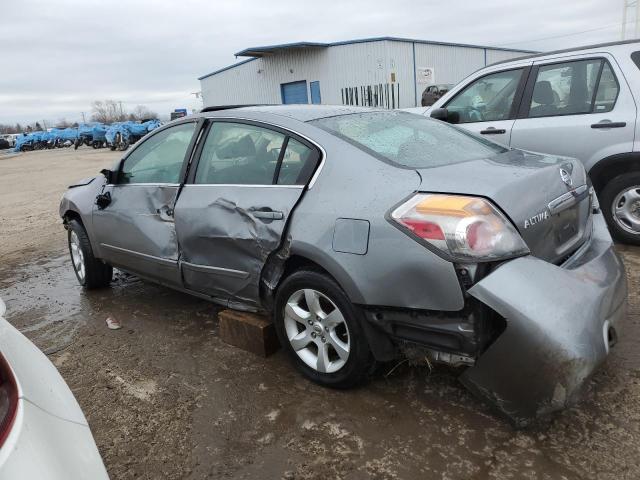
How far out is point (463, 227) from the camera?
2.22m

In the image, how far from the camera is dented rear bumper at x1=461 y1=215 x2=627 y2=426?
2.09 metres

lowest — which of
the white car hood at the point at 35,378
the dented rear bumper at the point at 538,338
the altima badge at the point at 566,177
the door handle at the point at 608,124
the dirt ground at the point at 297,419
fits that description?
the dirt ground at the point at 297,419

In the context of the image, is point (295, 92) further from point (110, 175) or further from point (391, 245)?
point (391, 245)

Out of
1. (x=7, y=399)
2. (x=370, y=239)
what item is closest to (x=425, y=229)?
(x=370, y=239)

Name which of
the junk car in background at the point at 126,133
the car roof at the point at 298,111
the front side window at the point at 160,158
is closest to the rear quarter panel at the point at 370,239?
the car roof at the point at 298,111

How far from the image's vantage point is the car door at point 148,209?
11.9ft

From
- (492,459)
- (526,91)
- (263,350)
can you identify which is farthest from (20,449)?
(526,91)

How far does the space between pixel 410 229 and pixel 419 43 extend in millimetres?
29048

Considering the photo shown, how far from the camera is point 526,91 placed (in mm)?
5078

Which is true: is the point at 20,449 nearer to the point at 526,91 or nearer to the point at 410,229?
the point at 410,229

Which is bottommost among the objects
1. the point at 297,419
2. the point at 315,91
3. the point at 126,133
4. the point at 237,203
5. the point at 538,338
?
the point at 297,419

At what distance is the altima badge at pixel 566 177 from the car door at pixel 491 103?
240cm

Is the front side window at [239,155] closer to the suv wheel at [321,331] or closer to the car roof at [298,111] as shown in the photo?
the car roof at [298,111]

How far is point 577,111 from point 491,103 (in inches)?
34.2
